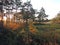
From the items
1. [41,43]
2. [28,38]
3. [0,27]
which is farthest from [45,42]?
[0,27]

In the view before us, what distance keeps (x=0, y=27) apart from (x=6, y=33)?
653 mm

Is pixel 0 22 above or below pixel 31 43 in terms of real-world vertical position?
above

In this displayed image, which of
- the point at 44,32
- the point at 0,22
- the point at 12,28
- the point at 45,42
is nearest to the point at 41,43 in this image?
the point at 45,42

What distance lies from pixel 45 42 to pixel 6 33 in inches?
74.0

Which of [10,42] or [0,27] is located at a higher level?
[0,27]

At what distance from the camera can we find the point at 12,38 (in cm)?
977

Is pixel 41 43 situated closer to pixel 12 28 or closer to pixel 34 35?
pixel 34 35

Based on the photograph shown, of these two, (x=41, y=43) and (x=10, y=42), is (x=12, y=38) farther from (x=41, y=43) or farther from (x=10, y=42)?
(x=41, y=43)

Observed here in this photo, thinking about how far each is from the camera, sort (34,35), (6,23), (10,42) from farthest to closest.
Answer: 1. (6,23)
2. (34,35)
3. (10,42)

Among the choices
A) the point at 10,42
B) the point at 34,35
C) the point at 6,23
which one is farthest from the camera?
the point at 6,23

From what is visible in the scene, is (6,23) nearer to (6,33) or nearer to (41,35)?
(6,33)

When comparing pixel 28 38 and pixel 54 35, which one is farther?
pixel 54 35

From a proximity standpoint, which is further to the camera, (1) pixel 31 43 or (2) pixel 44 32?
(2) pixel 44 32

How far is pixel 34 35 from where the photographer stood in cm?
1022
